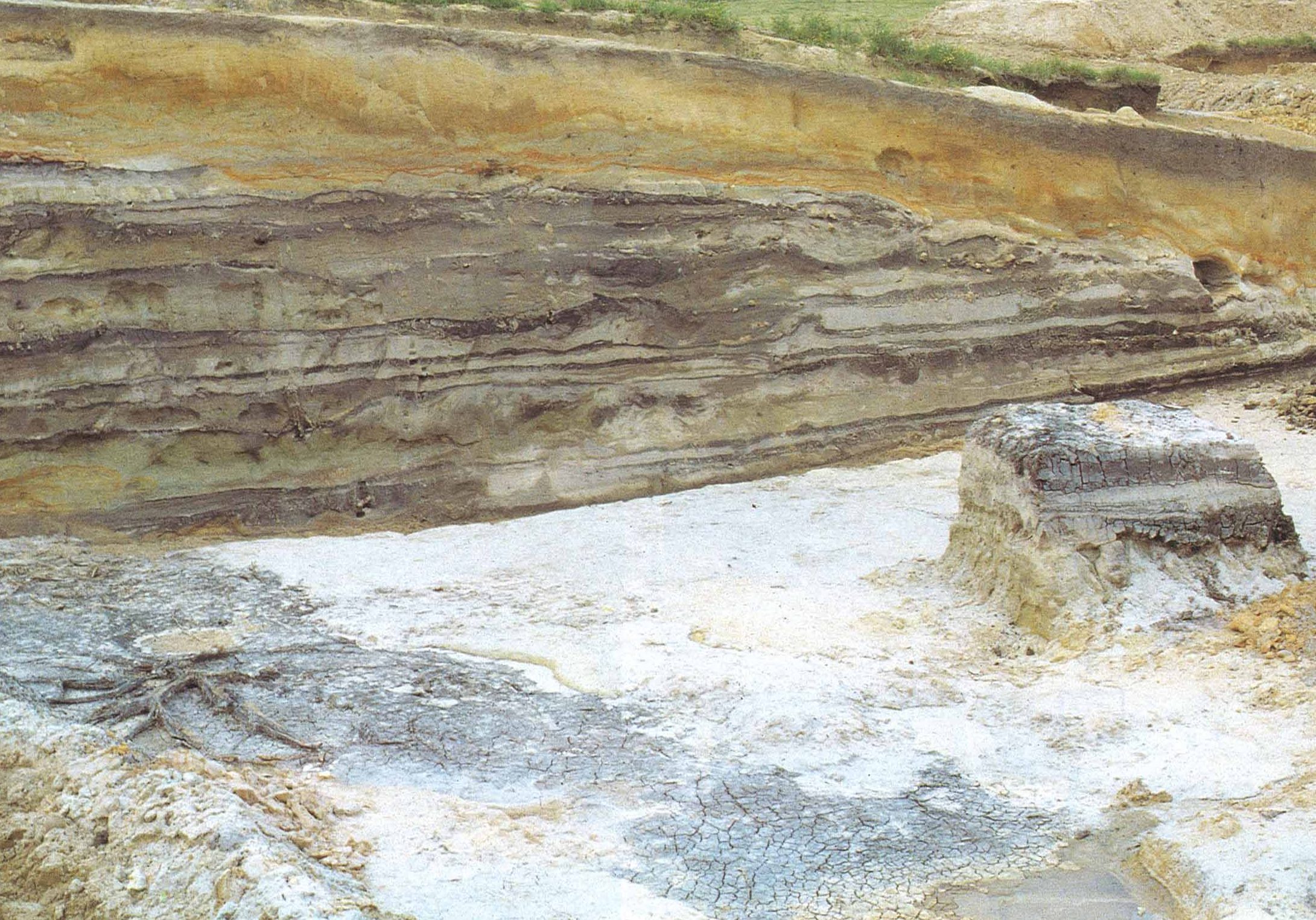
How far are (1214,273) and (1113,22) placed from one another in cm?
577

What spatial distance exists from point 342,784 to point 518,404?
354 cm

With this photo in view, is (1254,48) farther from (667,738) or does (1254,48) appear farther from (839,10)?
(667,738)

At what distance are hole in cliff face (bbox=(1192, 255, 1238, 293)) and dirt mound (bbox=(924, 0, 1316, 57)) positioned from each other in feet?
13.7

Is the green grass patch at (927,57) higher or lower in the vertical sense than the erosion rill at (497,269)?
higher

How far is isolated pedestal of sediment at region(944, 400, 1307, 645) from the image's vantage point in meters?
5.64

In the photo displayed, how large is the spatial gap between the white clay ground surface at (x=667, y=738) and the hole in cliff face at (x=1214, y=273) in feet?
Answer: 8.07

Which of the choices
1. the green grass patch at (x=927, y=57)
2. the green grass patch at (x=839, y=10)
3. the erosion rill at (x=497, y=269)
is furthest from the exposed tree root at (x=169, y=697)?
the green grass patch at (x=839, y=10)

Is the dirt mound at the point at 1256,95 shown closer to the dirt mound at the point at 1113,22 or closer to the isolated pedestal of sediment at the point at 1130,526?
the dirt mound at the point at 1113,22

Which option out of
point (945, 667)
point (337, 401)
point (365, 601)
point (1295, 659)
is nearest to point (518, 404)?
point (337, 401)

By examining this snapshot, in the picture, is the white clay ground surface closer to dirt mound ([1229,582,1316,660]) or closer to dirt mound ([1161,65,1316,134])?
dirt mound ([1229,582,1316,660])

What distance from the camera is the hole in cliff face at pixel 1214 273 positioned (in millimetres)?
9203

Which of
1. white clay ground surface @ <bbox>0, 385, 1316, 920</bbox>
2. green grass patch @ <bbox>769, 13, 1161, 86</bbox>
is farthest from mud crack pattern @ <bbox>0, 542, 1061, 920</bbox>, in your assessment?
green grass patch @ <bbox>769, 13, 1161, 86</bbox>

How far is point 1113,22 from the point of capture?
14.2 meters

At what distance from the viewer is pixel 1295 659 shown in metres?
4.99
